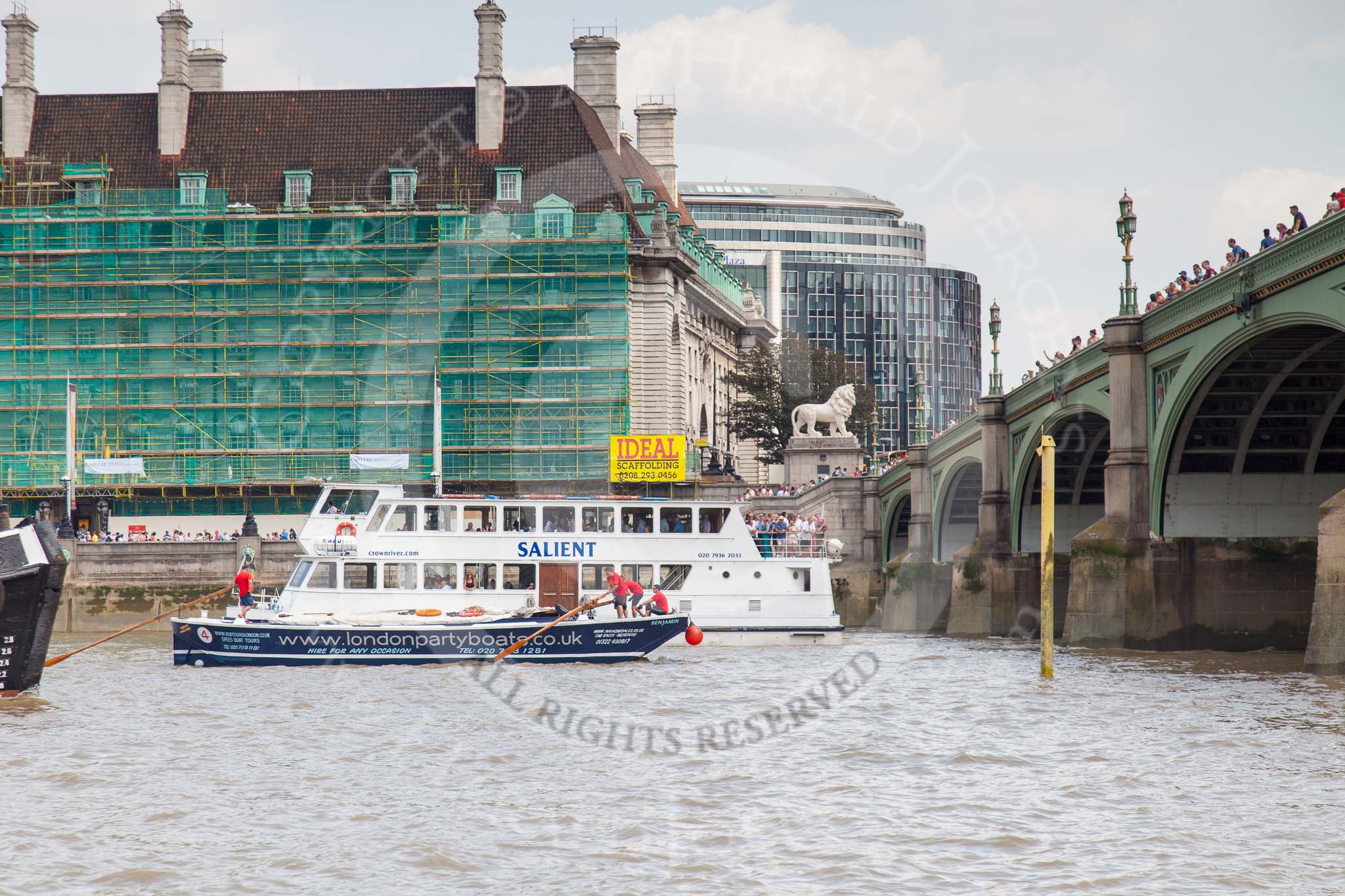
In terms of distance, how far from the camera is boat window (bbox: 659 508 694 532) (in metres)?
44.8

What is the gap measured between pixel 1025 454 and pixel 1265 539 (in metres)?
11.5

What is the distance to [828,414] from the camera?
81.2 meters

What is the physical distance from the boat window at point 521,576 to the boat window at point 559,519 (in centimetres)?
113

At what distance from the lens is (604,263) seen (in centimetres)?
7638

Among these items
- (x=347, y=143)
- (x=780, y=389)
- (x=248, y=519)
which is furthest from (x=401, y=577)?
(x=780, y=389)

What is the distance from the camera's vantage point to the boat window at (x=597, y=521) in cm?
4409

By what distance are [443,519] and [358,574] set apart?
2.63 meters

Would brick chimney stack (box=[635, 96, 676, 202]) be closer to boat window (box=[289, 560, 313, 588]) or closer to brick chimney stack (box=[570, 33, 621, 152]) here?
brick chimney stack (box=[570, 33, 621, 152])

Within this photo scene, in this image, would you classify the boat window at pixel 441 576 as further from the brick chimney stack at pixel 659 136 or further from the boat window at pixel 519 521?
the brick chimney stack at pixel 659 136

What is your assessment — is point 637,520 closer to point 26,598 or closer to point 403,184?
point 26,598

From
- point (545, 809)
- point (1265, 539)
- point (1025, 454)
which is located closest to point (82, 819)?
point (545, 809)

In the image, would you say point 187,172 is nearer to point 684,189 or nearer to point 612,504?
point 612,504

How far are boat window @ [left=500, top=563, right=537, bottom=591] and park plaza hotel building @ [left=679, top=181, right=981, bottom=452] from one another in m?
96.5

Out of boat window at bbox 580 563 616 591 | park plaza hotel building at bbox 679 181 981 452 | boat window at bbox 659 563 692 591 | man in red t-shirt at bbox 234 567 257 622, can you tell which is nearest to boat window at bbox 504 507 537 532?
boat window at bbox 580 563 616 591
